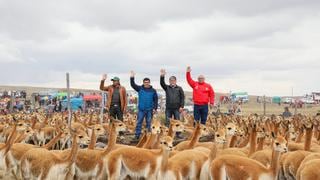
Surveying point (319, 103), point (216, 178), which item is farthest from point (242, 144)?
point (319, 103)

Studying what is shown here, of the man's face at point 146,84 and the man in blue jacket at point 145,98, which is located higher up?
the man's face at point 146,84

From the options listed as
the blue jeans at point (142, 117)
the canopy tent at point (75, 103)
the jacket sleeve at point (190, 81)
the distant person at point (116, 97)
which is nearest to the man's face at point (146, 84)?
the blue jeans at point (142, 117)

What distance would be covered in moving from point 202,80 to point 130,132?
390cm

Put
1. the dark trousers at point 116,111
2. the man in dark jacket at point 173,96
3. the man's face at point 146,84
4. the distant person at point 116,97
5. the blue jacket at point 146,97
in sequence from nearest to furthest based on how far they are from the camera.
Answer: the blue jacket at point 146,97, the man's face at point 146,84, the man in dark jacket at point 173,96, the distant person at point 116,97, the dark trousers at point 116,111

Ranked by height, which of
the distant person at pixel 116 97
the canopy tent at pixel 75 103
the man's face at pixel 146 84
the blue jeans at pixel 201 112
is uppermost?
the man's face at pixel 146 84

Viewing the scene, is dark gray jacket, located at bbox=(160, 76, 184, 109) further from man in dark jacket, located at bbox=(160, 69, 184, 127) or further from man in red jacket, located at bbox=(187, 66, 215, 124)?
man in red jacket, located at bbox=(187, 66, 215, 124)

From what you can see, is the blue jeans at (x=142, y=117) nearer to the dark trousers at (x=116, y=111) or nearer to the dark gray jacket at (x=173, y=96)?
the dark gray jacket at (x=173, y=96)

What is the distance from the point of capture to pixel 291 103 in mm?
49031

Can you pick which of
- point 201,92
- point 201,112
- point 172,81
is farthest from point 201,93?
point 172,81

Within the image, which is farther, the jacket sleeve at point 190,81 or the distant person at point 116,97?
the distant person at point 116,97

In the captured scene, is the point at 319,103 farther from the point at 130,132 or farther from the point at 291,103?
the point at 130,132

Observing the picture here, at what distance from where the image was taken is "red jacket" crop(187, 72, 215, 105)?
55.4 ft

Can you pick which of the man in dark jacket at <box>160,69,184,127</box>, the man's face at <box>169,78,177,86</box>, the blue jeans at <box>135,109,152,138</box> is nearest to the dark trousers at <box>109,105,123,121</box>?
the blue jeans at <box>135,109,152,138</box>

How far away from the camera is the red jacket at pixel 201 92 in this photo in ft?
55.4
